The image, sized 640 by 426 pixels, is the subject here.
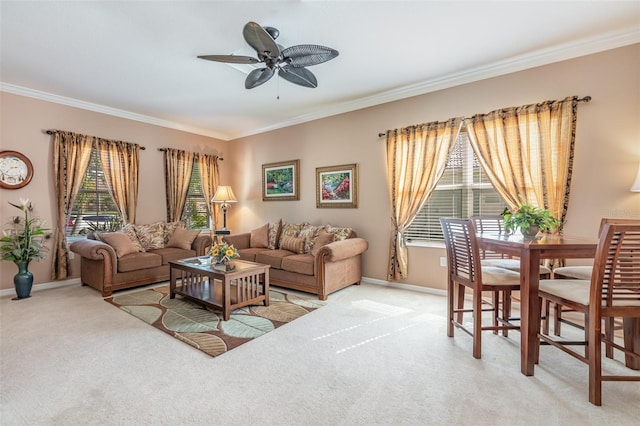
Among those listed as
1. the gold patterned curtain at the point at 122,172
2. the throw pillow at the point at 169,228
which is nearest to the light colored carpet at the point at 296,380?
the throw pillow at the point at 169,228

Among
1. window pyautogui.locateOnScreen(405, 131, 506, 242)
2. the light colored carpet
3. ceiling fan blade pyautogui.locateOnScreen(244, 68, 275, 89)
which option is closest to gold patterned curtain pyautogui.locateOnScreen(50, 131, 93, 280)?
the light colored carpet

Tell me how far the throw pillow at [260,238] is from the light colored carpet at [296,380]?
2.24 metres

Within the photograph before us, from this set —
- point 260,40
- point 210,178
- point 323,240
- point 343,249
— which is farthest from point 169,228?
point 260,40

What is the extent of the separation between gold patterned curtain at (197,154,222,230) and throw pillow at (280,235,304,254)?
93.3 inches

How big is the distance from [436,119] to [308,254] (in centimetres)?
259

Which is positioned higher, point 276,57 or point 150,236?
point 276,57

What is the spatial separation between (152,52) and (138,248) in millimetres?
2866

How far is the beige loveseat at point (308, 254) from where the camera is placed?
3723 mm

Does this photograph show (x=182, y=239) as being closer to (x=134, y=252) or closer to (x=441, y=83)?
(x=134, y=252)

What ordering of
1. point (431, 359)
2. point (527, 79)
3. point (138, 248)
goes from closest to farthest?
point (431, 359), point (527, 79), point (138, 248)

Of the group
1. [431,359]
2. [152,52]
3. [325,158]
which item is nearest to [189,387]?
[431,359]

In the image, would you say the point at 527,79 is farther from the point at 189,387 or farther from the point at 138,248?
the point at 138,248

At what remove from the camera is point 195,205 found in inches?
235

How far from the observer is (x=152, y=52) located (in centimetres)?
304
